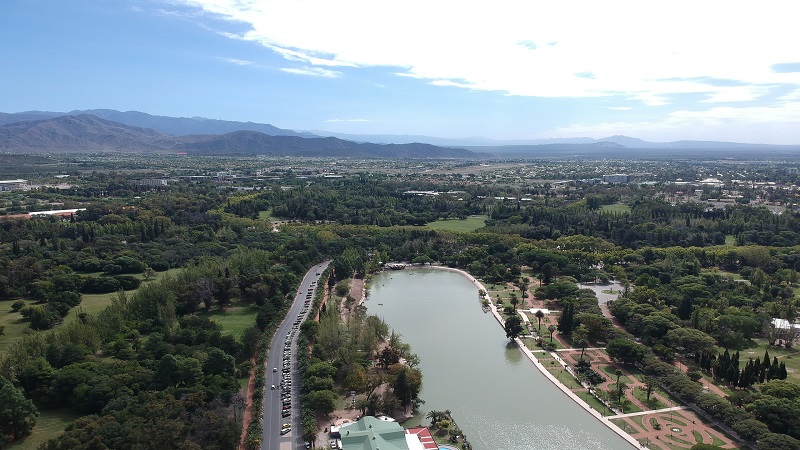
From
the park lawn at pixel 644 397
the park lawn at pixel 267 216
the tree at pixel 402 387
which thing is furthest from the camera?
the park lawn at pixel 267 216

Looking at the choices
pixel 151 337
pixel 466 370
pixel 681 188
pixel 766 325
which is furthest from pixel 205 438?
pixel 681 188

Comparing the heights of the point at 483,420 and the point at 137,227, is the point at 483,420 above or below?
below

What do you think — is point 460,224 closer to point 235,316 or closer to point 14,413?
point 235,316

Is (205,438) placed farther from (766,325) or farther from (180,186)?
(180,186)

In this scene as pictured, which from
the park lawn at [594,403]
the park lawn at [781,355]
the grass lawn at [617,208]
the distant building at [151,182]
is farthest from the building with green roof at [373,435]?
the distant building at [151,182]

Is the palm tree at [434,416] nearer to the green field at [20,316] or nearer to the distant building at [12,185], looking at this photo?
the green field at [20,316]
